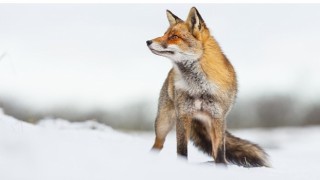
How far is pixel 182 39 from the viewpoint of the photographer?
5.08 meters

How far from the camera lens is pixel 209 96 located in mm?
5285

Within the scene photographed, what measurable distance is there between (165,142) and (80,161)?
212 centimetres

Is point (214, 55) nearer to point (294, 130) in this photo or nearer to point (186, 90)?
point (186, 90)

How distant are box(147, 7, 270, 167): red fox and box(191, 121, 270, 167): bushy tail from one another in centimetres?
28

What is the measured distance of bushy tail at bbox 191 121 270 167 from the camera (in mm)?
5938

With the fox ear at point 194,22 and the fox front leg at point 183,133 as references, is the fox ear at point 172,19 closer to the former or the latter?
the fox ear at point 194,22

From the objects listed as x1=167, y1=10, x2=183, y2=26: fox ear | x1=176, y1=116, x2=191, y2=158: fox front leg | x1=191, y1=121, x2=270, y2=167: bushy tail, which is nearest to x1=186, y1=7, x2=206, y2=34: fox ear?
x1=167, y1=10, x2=183, y2=26: fox ear

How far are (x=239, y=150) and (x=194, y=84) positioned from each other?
1.27m

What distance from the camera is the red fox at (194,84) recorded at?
511cm

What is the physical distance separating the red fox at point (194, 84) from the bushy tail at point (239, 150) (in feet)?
0.91

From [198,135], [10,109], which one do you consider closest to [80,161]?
[198,135]

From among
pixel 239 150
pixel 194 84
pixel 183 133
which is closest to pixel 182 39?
pixel 194 84

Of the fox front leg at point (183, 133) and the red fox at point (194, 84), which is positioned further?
the fox front leg at point (183, 133)

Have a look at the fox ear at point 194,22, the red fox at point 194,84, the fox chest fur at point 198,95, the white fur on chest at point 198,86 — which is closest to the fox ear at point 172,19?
the red fox at point 194,84
